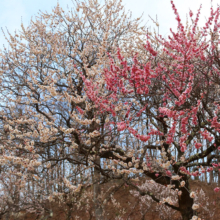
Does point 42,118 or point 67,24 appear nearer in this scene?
point 42,118

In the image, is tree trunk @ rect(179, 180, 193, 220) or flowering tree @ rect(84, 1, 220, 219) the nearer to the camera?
flowering tree @ rect(84, 1, 220, 219)

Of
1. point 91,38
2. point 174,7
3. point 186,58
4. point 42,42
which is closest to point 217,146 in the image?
point 186,58

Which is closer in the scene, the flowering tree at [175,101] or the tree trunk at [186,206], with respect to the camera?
the flowering tree at [175,101]

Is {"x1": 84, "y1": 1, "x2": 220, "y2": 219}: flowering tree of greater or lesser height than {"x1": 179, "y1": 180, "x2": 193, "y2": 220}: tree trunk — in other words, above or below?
above

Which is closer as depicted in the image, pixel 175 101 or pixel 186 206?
pixel 175 101

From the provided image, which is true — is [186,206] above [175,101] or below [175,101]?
below

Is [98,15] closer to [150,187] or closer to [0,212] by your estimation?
[150,187]

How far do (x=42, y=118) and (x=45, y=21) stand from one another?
19.9ft

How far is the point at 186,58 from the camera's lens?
4.24 meters

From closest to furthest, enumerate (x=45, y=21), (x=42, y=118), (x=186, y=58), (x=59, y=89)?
(x=186, y=58) → (x=42, y=118) → (x=59, y=89) → (x=45, y=21)

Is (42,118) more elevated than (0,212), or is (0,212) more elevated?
(42,118)

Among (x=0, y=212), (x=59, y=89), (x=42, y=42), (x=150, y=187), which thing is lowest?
(x=0, y=212)

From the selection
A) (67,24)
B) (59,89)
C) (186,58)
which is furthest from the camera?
(67,24)

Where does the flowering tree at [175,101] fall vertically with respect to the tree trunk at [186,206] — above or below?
above
